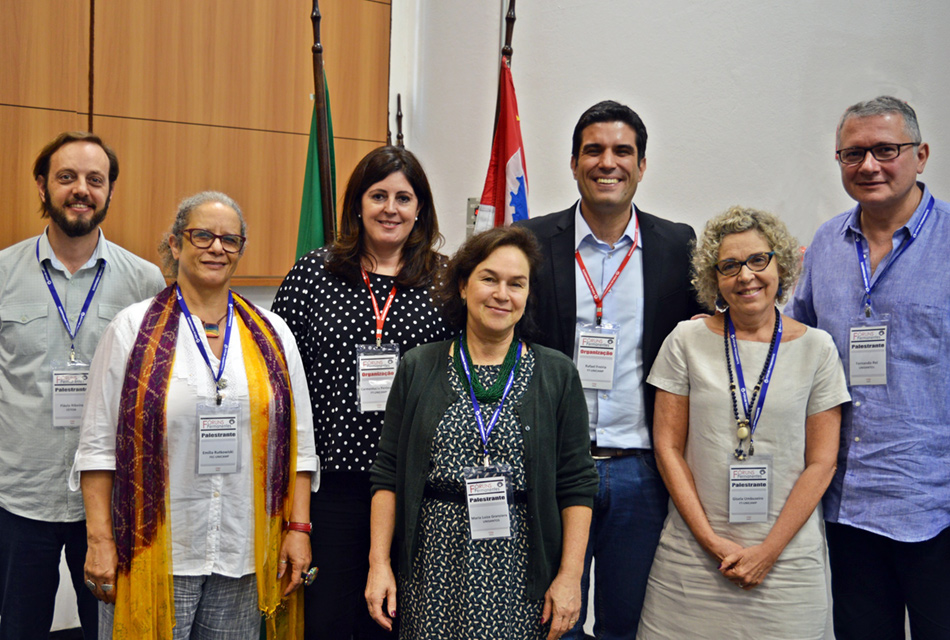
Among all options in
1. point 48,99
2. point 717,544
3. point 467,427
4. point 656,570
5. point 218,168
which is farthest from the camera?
point 218,168

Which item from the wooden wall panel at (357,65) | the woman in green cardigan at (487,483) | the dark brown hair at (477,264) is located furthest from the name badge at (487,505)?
the wooden wall panel at (357,65)

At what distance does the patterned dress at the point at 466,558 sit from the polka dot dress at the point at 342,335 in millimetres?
365

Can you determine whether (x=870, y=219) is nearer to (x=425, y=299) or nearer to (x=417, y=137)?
(x=425, y=299)

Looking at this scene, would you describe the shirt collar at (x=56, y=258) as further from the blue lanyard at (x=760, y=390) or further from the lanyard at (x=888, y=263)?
the lanyard at (x=888, y=263)

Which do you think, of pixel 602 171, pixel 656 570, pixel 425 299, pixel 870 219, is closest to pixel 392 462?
pixel 425 299

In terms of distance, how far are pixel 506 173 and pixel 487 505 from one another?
6.15 ft

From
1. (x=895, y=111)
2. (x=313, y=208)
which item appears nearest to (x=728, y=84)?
(x=895, y=111)

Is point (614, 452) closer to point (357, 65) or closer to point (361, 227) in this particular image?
point (361, 227)

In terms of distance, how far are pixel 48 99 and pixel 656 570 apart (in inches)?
141

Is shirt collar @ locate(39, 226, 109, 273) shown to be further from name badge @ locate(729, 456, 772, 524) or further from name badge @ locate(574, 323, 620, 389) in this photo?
name badge @ locate(729, 456, 772, 524)

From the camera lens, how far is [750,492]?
6.31 ft

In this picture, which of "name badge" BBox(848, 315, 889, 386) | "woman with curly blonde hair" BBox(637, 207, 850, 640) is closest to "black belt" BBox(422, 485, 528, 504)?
"woman with curly blonde hair" BBox(637, 207, 850, 640)

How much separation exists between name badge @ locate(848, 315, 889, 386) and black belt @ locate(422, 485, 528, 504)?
975 millimetres

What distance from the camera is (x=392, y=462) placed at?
1.86m
